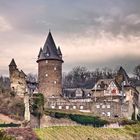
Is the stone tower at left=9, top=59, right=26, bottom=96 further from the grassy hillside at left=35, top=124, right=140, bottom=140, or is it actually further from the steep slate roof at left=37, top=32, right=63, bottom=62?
the grassy hillside at left=35, top=124, right=140, bottom=140

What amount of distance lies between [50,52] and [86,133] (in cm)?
2838

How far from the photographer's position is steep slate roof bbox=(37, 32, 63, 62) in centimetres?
8425

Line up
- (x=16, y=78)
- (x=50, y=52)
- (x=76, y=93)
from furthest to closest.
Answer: (x=76, y=93) < (x=50, y=52) < (x=16, y=78)

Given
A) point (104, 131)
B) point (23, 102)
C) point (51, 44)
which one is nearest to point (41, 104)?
point (23, 102)

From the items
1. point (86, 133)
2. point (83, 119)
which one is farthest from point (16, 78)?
point (86, 133)

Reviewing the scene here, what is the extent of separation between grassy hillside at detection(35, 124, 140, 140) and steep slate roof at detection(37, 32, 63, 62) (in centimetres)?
2209

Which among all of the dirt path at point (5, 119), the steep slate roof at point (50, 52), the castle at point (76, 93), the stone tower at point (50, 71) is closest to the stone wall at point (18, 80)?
the castle at point (76, 93)

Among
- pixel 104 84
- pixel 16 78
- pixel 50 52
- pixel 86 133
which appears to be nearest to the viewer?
pixel 86 133

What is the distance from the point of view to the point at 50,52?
84562 millimetres

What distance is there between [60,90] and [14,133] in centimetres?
3680

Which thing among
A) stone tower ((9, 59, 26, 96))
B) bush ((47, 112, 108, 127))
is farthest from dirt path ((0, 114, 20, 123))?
stone tower ((9, 59, 26, 96))

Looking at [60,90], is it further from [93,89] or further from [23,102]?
[23,102]

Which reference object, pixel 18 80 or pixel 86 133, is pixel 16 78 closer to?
pixel 18 80

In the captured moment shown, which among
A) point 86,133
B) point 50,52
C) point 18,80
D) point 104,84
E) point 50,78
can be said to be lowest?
point 86,133
